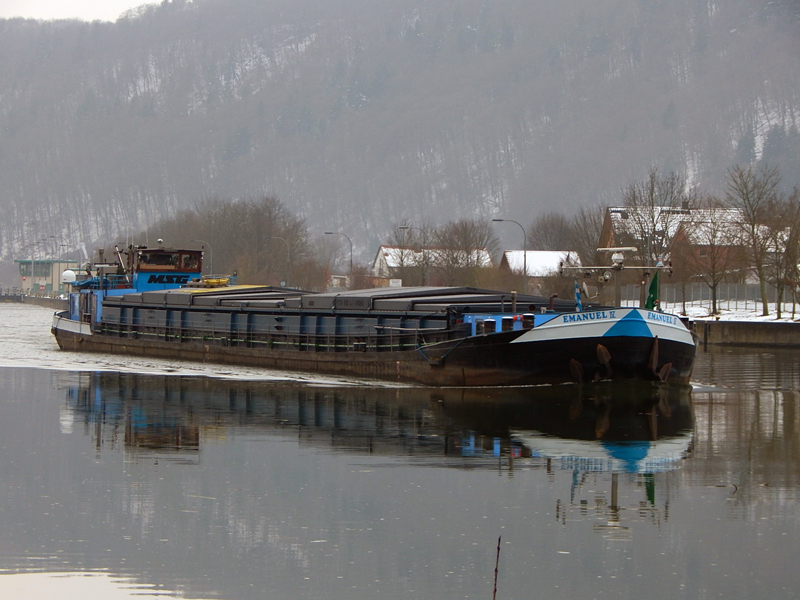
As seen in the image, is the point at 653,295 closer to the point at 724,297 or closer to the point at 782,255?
the point at 782,255

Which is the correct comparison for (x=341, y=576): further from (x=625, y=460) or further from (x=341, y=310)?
(x=341, y=310)

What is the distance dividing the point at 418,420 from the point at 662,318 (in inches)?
330

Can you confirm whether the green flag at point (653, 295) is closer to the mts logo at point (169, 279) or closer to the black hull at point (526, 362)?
the black hull at point (526, 362)

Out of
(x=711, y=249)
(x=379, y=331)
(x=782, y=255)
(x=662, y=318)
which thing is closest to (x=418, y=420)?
(x=662, y=318)

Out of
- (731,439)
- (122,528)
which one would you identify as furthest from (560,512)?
(731,439)

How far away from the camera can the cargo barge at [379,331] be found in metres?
28.7

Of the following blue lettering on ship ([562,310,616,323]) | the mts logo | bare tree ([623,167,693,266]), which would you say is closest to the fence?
bare tree ([623,167,693,266])

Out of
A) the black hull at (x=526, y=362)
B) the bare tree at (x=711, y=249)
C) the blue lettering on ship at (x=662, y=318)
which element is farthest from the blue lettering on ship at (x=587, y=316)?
the bare tree at (x=711, y=249)

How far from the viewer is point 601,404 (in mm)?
27156

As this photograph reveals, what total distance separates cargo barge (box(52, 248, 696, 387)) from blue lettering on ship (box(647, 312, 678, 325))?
0.10ft

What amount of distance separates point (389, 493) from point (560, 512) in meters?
2.75

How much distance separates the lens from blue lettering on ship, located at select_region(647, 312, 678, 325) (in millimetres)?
28469

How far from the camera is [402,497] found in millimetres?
15992

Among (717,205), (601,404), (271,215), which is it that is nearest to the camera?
(601,404)
